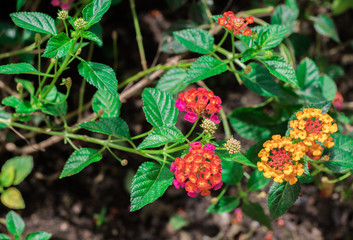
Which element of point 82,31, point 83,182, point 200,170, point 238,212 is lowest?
point 238,212

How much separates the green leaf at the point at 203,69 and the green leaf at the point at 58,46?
1.34 feet

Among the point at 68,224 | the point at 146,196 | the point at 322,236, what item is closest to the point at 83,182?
the point at 68,224

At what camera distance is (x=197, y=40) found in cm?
137

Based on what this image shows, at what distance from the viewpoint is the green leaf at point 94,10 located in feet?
3.49

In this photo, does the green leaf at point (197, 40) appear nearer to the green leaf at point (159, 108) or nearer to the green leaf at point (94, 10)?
the green leaf at point (159, 108)

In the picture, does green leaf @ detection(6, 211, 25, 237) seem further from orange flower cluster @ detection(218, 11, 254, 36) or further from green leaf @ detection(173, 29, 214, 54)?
orange flower cluster @ detection(218, 11, 254, 36)

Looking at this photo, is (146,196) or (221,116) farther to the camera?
(221,116)

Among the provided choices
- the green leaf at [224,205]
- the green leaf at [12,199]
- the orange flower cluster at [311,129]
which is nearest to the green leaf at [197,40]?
the orange flower cluster at [311,129]

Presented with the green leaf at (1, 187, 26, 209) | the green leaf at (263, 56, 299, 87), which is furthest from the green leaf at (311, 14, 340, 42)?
the green leaf at (1, 187, 26, 209)

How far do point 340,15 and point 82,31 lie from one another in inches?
86.9

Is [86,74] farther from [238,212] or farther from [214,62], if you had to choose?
[238,212]

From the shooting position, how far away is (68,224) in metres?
2.04

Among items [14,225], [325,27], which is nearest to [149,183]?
[14,225]

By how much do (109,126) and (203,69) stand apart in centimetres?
42
